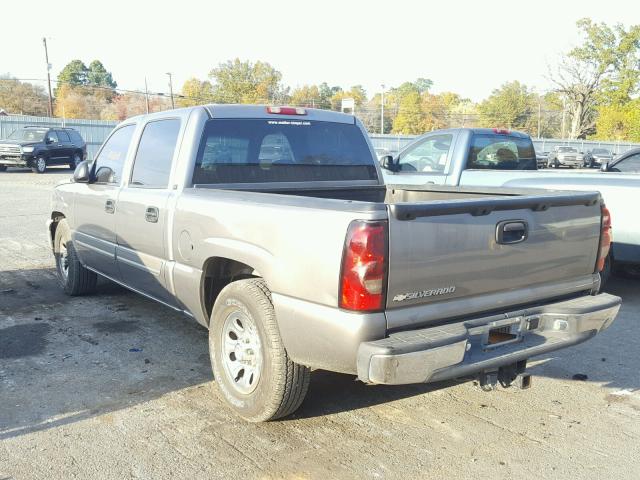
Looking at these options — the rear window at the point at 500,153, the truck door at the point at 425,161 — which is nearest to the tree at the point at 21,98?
the truck door at the point at 425,161

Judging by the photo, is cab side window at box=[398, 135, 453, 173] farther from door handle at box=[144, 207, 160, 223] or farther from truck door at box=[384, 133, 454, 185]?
door handle at box=[144, 207, 160, 223]

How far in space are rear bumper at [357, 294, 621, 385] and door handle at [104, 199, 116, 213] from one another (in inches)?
124

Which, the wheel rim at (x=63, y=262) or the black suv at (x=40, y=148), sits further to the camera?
the black suv at (x=40, y=148)

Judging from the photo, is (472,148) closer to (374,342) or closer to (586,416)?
(586,416)

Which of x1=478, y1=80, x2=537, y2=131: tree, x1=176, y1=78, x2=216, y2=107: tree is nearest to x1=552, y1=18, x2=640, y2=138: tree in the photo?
x1=478, y1=80, x2=537, y2=131: tree

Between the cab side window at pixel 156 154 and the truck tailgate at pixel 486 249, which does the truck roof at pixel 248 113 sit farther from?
the truck tailgate at pixel 486 249

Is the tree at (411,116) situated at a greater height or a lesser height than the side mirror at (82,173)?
greater

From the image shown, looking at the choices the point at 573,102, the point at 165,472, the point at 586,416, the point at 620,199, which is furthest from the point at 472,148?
the point at 573,102

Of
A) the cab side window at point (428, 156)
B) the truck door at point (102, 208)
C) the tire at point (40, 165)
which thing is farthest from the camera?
the tire at point (40, 165)

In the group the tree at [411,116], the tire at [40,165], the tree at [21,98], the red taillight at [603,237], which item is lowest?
the tire at [40,165]

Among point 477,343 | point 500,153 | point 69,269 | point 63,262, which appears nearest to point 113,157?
point 69,269

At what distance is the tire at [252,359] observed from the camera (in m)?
3.59

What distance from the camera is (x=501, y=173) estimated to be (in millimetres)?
7969

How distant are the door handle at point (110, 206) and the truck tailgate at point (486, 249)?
3149mm
